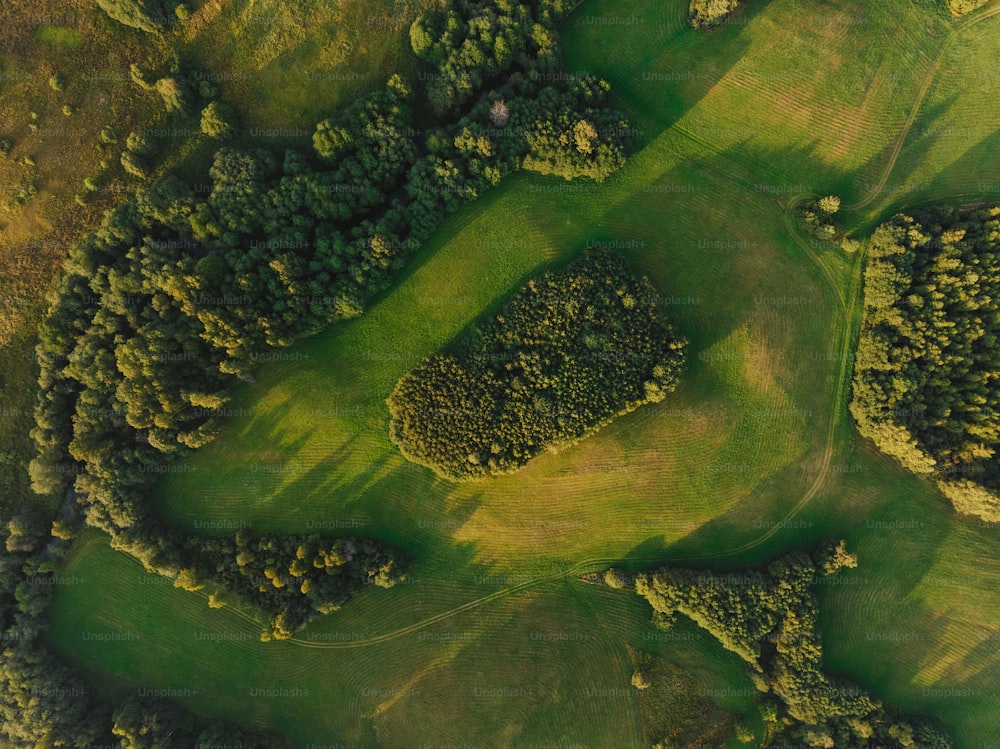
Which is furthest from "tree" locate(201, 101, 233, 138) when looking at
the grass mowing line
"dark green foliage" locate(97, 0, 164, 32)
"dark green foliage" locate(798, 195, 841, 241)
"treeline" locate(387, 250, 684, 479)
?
the grass mowing line

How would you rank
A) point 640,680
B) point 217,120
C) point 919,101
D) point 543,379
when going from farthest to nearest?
point 919,101 → point 640,680 → point 217,120 → point 543,379

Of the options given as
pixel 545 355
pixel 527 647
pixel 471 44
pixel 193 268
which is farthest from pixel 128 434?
pixel 471 44

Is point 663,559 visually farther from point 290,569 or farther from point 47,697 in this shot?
point 47,697

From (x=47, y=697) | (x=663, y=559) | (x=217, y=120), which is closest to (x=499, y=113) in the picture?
(x=217, y=120)

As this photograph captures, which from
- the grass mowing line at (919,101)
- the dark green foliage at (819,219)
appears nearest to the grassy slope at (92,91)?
the dark green foliage at (819,219)

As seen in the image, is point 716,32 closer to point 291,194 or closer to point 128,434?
point 291,194

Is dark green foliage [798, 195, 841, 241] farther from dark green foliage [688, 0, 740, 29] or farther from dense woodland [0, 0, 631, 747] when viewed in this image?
dark green foliage [688, 0, 740, 29]

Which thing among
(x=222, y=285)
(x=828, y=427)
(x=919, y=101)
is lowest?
(x=828, y=427)
